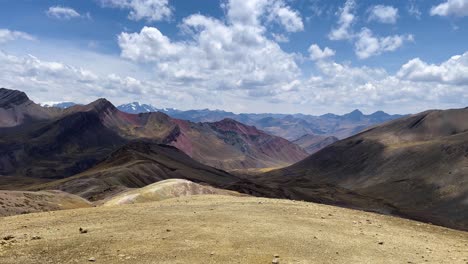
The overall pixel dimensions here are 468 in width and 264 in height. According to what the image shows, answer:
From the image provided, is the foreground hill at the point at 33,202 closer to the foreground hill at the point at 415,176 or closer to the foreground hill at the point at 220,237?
the foreground hill at the point at 220,237

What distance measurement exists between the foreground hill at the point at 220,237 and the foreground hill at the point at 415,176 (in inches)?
3346

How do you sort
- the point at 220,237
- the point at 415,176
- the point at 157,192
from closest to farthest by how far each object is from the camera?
the point at 220,237, the point at 157,192, the point at 415,176

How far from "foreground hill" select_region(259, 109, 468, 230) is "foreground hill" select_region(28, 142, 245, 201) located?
2316cm

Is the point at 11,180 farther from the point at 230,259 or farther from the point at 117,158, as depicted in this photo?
the point at 230,259

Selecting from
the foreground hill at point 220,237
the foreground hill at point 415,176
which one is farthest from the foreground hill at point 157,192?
the foreground hill at point 415,176

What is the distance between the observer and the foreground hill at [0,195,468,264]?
18.5 m

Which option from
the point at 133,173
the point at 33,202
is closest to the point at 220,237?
the point at 33,202

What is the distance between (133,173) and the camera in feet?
340

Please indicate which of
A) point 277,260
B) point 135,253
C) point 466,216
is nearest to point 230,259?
point 277,260

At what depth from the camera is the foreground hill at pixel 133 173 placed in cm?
7831

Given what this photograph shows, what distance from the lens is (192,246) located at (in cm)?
1967

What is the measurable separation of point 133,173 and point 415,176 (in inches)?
3519

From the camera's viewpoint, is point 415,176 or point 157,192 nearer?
point 157,192

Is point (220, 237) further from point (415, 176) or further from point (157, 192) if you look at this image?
point (415, 176)
